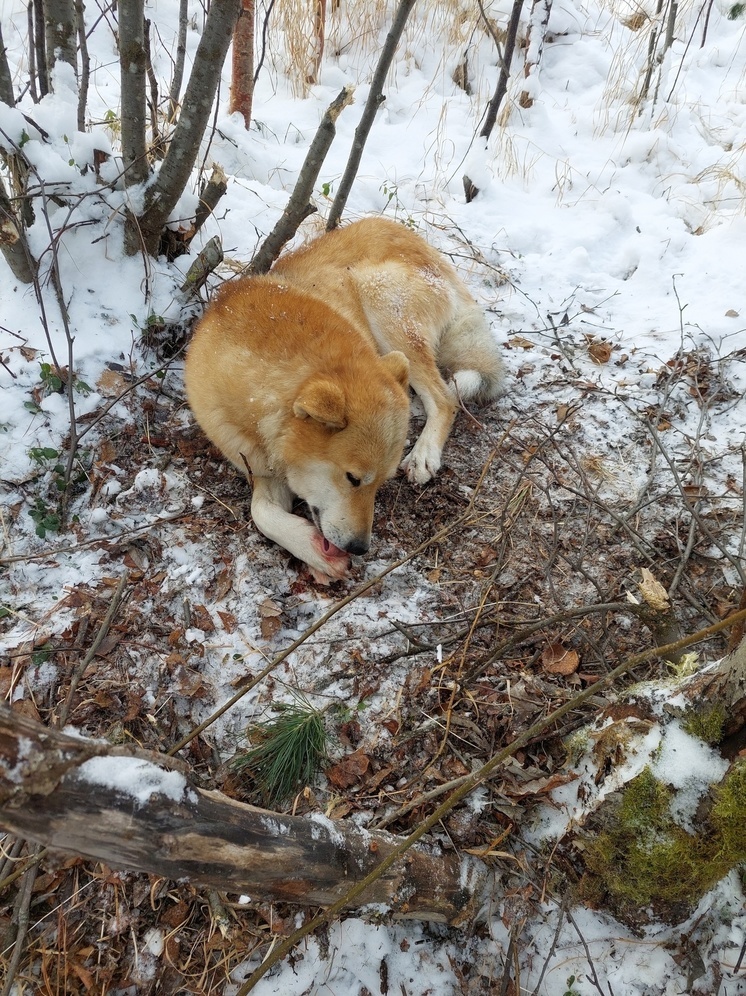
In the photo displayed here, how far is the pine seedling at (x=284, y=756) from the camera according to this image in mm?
2328

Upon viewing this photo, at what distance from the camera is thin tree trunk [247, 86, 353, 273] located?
13.3 feet

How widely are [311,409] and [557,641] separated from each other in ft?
5.15

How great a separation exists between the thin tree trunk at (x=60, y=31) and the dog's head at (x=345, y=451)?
121 inches

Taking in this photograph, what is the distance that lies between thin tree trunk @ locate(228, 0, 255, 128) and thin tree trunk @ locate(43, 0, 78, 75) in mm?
2275

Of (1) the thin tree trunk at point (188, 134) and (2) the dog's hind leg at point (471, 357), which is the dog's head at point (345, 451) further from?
(1) the thin tree trunk at point (188, 134)

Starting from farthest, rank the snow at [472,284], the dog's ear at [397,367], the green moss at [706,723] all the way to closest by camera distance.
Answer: the dog's ear at [397,367] → the snow at [472,284] → the green moss at [706,723]

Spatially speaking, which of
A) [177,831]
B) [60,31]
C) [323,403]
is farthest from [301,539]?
[60,31]

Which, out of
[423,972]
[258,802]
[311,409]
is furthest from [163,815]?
[311,409]

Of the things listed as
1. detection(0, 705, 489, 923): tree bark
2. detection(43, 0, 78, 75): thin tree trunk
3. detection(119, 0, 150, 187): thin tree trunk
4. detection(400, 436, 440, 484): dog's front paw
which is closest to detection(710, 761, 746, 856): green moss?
A: detection(0, 705, 489, 923): tree bark

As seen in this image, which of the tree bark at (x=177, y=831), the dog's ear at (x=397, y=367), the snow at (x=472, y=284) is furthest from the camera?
the dog's ear at (x=397, y=367)

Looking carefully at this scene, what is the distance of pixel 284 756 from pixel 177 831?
0.92m

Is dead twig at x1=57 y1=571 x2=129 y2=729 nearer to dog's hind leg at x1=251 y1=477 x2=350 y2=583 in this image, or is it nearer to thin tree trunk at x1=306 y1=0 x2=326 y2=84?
dog's hind leg at x1=251 y1=477 x2=350 y2=583

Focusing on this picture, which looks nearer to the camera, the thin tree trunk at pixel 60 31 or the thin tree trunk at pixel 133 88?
the thin tree trunk at pixel 133 88

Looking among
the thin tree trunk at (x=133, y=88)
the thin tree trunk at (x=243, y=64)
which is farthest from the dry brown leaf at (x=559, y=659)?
the thin tree trunk at (x=243, y=64)
